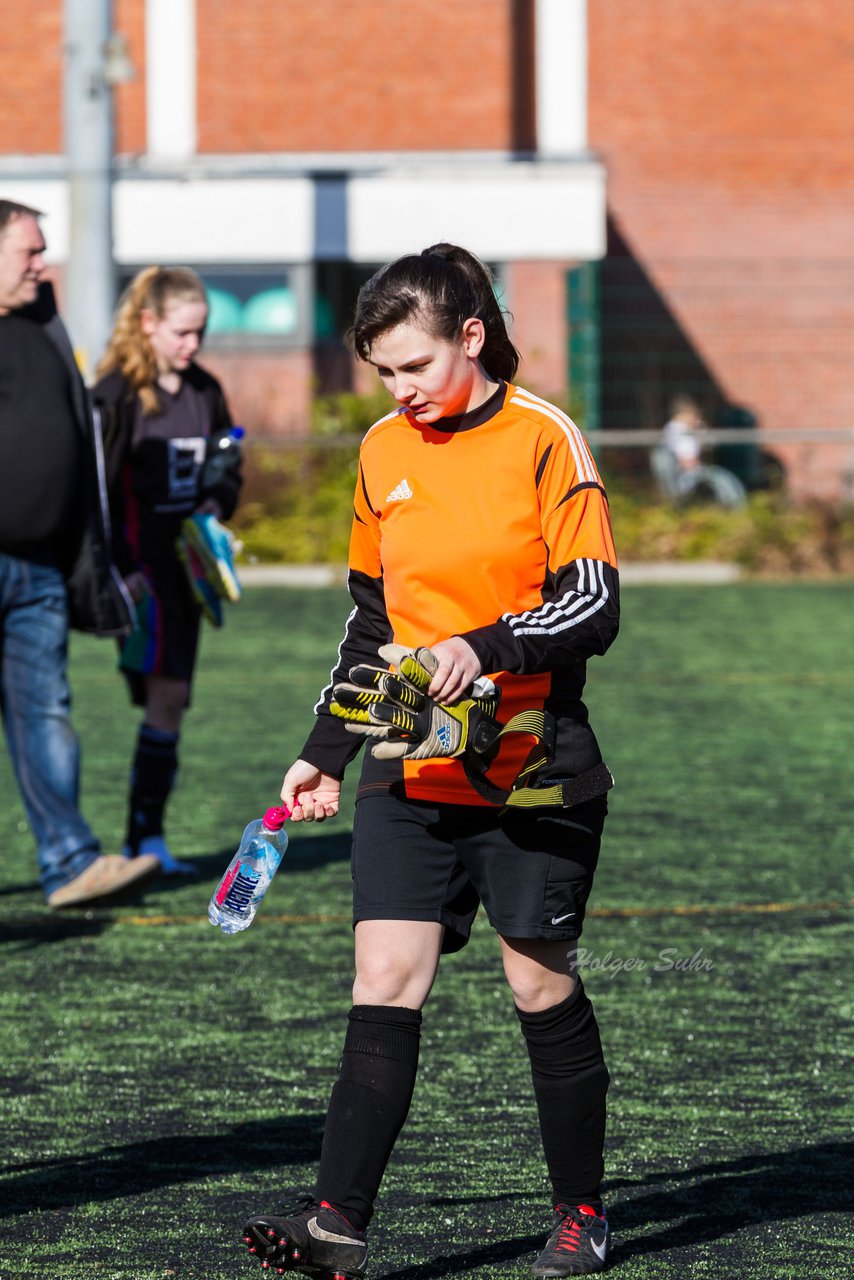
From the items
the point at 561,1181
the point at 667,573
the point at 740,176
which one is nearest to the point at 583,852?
the point at 561,1181

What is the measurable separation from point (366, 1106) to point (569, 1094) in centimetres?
38

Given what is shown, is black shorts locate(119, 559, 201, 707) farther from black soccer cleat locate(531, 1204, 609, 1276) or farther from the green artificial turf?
black soccer cleat locate(531, 1204, 609, 1276)

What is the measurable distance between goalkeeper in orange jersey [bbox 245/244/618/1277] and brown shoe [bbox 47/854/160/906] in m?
2.85

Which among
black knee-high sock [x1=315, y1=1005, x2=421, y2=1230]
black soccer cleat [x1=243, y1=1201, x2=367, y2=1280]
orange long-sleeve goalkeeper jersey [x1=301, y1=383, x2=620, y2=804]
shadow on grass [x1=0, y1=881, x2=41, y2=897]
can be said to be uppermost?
orange long-sleeve goalkeeper jersey [x1=301, y1=383, x2=620, y2=804]

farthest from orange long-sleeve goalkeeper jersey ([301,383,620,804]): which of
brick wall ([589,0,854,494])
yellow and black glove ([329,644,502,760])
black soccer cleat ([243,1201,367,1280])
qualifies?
brick wall ([589,0,854,494])

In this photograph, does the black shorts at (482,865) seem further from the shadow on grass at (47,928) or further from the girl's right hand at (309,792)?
the shadow on grass at (47,928)

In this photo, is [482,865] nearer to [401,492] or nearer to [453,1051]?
[401,492]

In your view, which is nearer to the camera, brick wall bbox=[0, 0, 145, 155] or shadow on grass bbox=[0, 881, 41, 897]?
shadow on grass bbox=[0, 881, 41, 897]

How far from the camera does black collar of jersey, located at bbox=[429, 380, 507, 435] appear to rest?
3398 mm

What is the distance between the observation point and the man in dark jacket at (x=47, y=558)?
596 centimetres

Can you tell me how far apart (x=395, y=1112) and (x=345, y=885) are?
11.1ft

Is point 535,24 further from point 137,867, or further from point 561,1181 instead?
point 561,1181

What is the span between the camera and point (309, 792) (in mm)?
3547

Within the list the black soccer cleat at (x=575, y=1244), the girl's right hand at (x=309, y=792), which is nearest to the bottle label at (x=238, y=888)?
the girl's right hand at (x=309, y=792)
